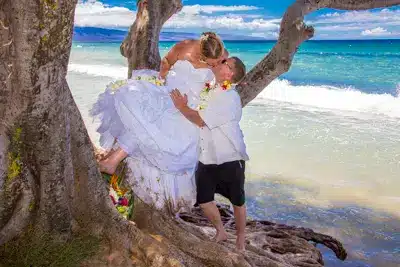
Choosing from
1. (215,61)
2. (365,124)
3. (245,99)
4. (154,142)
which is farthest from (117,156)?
(365,124)

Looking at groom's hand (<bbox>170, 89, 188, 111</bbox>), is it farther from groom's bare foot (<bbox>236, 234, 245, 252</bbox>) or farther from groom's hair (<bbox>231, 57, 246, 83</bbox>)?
groom's bare foot (<bbox>236, 234, 245, 252</bbox>)

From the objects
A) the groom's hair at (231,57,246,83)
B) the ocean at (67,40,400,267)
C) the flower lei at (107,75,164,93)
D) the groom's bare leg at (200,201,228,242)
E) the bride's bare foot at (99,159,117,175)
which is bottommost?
the ocean at (67,40,400,267)

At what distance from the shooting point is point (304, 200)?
296 inches

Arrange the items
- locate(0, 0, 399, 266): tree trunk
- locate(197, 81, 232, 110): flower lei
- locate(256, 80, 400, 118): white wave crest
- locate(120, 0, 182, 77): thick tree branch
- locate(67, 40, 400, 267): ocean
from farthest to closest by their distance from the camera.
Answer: locate(256, 80, 400, 118): white wave crest, locate(67, 40, 400, 267): ocean, locate(120, 0, 182, 77): thick tree branch, locate(197, 81, 232, 110): flower lei, locate(0, 0, 399, 266): tree trunk

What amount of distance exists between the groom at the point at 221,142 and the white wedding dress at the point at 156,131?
3.3 inches

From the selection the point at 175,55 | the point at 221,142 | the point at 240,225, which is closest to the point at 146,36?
the point at 175,55

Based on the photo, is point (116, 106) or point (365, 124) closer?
point (116, 106)

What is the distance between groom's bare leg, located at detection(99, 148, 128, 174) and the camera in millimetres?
3543

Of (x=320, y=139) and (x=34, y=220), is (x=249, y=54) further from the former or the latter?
(x=34, y=220)

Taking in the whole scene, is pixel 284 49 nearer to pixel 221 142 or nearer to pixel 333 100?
pixel 221 142

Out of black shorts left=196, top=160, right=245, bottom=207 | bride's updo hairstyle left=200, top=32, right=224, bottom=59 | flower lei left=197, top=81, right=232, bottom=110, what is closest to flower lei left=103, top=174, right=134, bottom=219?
black shorts left=196, top=160, right=245, bottom=207

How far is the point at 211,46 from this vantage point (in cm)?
362

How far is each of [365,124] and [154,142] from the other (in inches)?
452

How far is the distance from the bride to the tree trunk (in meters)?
0.24
